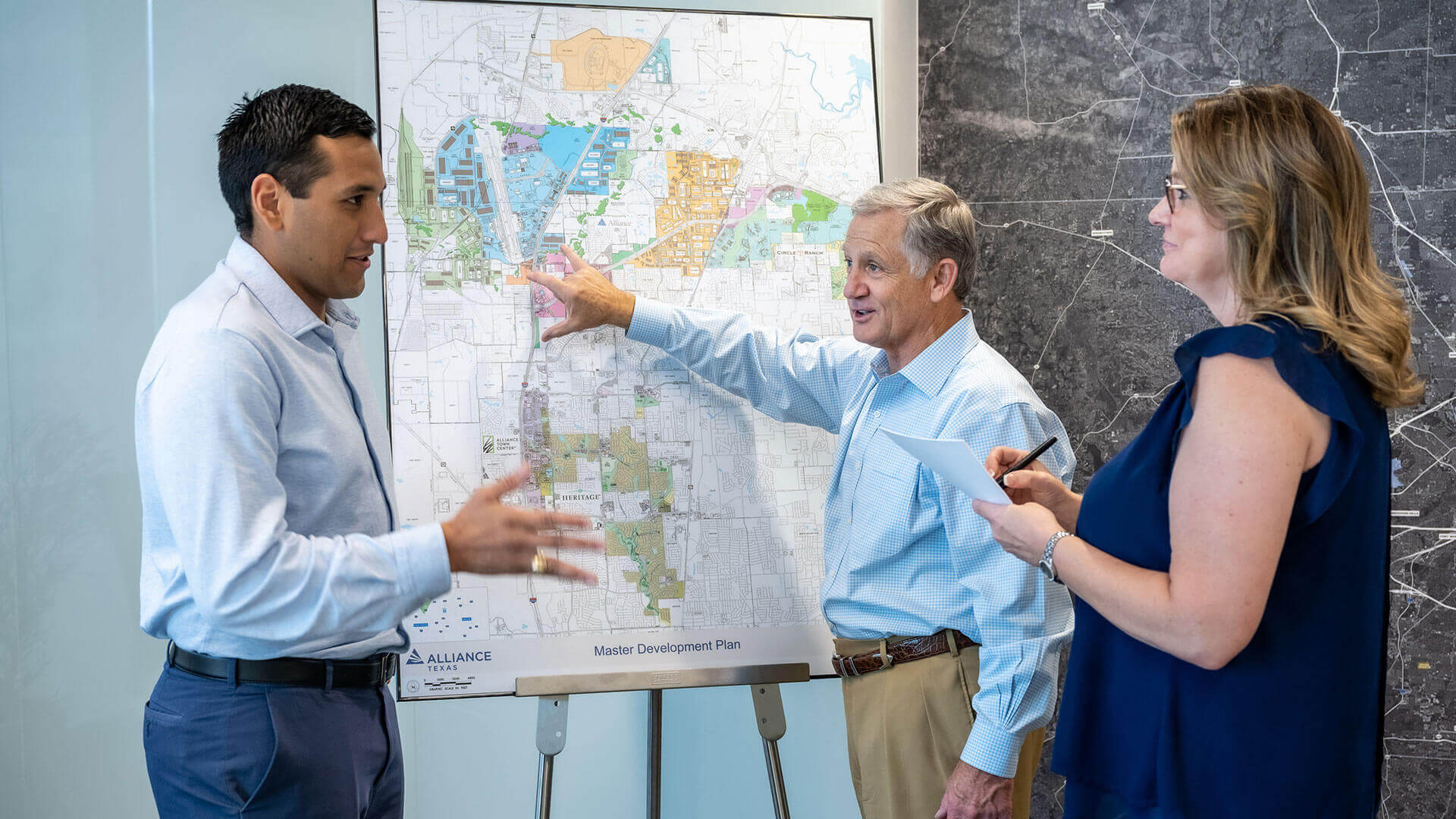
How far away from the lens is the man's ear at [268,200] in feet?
5.57

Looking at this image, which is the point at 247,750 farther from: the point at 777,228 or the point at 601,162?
the point at 777,228

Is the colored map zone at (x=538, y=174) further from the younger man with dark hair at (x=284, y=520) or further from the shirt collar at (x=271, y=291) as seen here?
the shirt collar at (x=271, y=291)

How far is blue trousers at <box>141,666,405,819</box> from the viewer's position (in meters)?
1.61

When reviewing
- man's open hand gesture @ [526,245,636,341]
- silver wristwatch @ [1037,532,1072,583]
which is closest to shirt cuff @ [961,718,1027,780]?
silver wristwatch @ [1037,532,1072,583]

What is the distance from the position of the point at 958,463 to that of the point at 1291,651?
501 millimetres

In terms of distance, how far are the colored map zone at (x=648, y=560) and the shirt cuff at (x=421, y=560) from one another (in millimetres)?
856

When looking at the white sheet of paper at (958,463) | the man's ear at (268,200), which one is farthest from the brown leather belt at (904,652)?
the man's ear at (268,200)

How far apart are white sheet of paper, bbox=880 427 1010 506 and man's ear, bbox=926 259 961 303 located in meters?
0.71

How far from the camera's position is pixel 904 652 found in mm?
2113

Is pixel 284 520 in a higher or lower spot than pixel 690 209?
lower

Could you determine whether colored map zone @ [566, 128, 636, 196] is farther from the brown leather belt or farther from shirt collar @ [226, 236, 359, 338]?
the brown leather belt

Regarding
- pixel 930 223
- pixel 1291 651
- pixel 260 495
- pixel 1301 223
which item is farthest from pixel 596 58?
pixel 1291 651

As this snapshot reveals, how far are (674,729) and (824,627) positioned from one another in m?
1.28

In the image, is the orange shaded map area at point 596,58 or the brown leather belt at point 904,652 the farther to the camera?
the orange shaded map area at point 596,58
